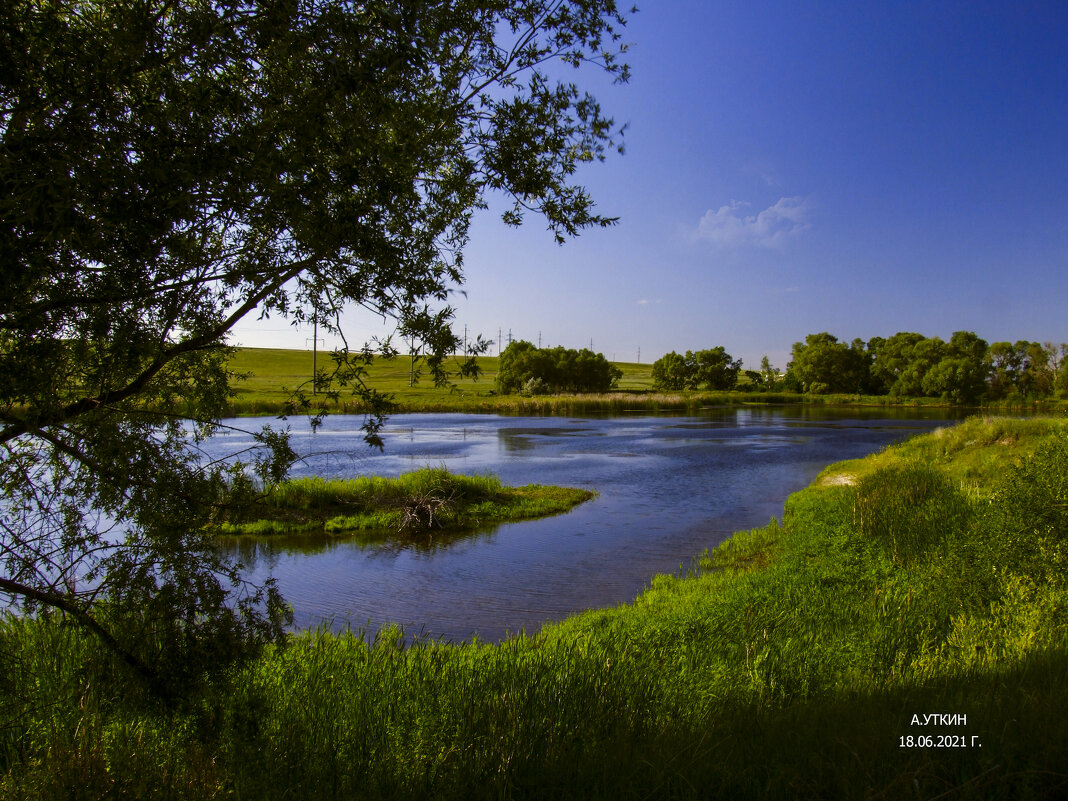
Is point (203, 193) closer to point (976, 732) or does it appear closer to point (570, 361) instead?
point (976, 732)

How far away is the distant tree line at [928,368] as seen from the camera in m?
73.8

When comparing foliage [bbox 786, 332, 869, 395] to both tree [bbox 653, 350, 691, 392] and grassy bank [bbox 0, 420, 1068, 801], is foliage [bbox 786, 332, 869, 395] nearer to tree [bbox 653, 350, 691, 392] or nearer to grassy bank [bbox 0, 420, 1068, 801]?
tree [bbox 653, 350, 691, 392]

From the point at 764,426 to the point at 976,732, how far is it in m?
46.7

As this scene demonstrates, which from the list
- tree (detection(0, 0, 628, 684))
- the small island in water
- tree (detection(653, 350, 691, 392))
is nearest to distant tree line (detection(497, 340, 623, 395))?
tree (detection(653, 350, 691, 392))

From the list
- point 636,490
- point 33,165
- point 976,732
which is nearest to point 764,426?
point 636,490

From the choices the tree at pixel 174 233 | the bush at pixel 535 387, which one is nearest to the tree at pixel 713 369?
the bush at pixel 535 387

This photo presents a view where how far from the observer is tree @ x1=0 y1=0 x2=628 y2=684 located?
111 inches

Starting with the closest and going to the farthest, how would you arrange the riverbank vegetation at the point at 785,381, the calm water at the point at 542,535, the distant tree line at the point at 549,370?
the calm water at the point at 542,535 → the riverbank vegetation at the point at 785,381 → the distant tree line at the point at 549,370

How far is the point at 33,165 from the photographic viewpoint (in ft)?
8.34

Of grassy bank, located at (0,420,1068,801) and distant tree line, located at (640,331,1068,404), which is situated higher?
distant tree line, located at (640,331,1068,404)

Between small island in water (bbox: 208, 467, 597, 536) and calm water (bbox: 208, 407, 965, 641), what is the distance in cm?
80

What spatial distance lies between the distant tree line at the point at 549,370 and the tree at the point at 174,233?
68524mm

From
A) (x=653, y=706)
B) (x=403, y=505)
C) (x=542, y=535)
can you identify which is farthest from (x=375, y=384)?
(x=653, y=706)

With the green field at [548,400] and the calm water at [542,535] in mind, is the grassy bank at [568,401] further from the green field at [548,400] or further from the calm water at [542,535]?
the calm water at [542,535]
